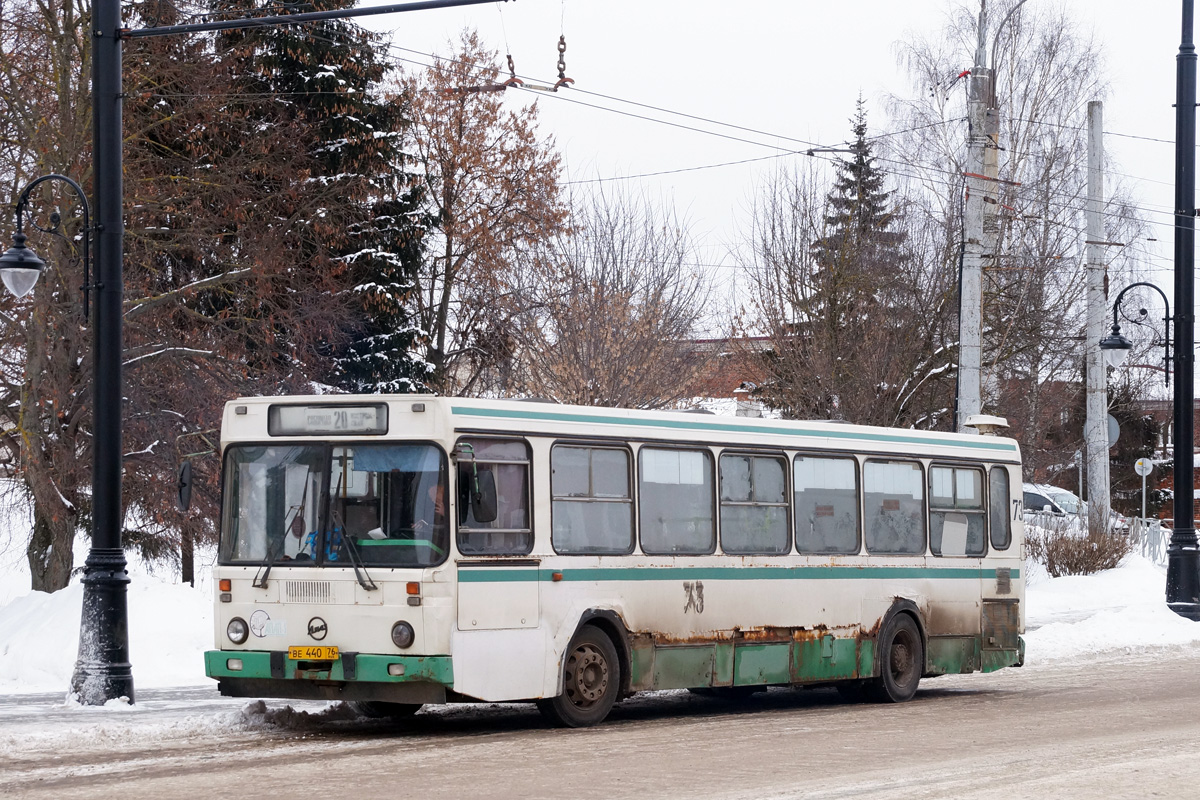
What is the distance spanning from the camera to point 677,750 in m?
11.9

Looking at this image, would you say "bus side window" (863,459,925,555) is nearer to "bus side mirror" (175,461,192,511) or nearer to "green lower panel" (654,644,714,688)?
"green lower panel" (654,644,714,688)

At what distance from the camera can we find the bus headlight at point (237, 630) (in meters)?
13.0

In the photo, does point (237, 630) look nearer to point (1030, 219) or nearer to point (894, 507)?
point (894, 507)

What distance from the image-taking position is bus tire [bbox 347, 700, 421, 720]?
14141mm

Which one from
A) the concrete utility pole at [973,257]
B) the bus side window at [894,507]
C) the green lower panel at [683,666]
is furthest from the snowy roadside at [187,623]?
the green lower panel at [683,666]

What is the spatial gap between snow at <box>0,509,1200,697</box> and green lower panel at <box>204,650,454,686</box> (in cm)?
370

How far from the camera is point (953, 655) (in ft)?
58.5

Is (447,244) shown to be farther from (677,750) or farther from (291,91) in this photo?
(677,750)

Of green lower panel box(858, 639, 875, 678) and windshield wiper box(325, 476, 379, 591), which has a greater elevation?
windshield wiper box(325, 476, 379, 591)

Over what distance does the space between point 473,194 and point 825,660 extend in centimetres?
2459

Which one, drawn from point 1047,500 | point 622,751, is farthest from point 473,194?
point 622,751

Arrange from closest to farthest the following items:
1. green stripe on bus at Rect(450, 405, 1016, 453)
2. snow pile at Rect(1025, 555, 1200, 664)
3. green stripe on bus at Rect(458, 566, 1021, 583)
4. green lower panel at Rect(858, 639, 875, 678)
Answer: green stripe on bus at Rect(458, 566, 1021, 583) → green stripe on bus at Rect(450, 405, 1016, 453) → green lower panel at Rect(858, 639, 875, 678) → snow pile at Rect(1025, 555, 1200, 664)

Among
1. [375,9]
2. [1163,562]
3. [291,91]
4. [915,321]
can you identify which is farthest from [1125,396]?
[375,9]

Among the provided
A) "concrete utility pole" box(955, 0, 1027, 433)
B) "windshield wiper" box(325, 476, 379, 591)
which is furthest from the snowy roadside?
"windshield wiper" box(325, 476, 379, 591)
